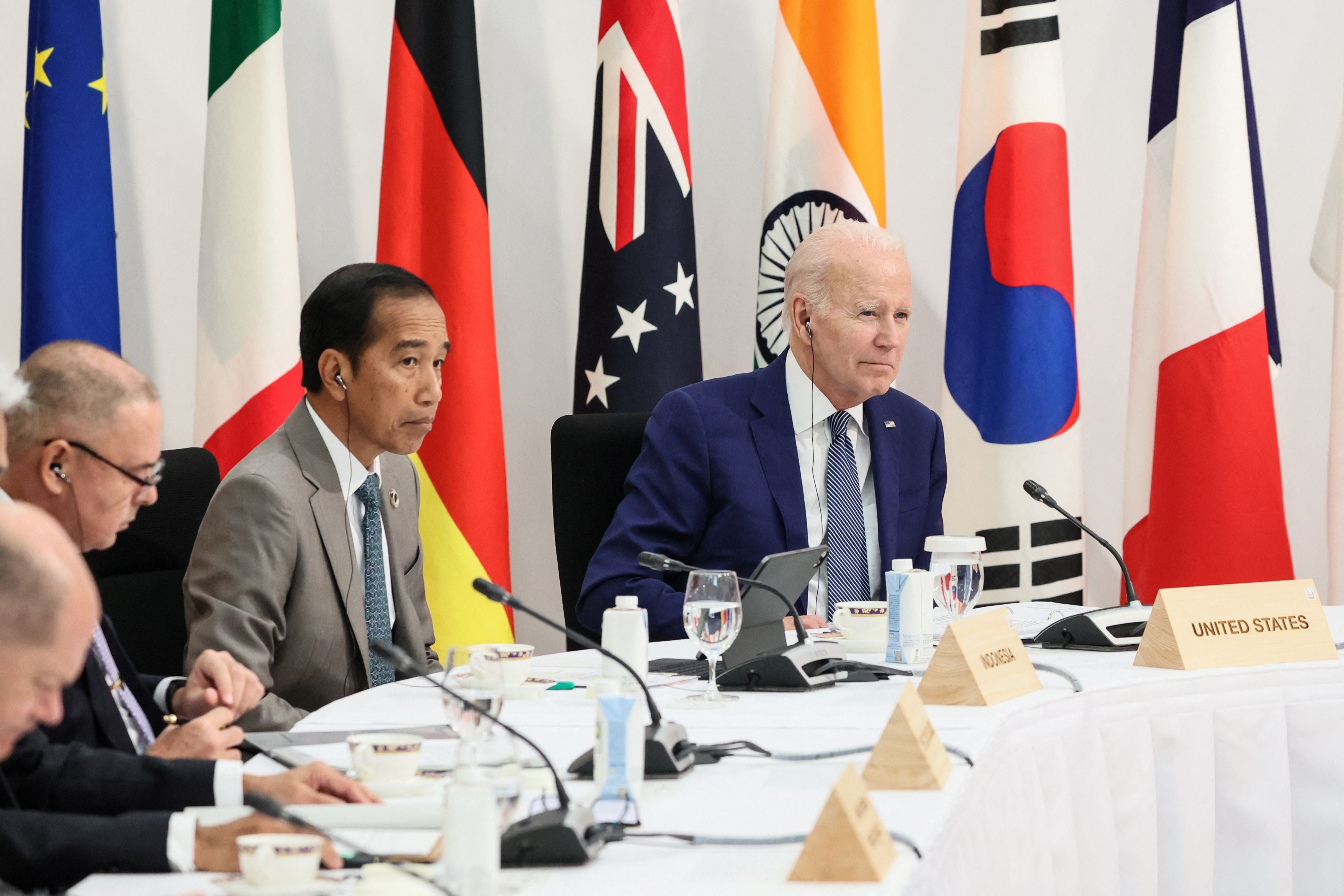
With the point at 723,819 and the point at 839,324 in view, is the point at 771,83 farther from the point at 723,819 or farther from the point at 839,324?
the point at 723,819

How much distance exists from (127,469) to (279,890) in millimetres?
890

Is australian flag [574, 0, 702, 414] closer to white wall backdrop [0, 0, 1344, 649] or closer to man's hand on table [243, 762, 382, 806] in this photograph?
white wall backdrop [0, 0, 1344, 649]

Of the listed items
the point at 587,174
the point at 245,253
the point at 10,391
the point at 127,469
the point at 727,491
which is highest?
the point at 587,174

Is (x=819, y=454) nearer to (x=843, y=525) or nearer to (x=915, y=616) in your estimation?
(x=843, y=525)

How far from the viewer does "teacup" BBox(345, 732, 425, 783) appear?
1.33m

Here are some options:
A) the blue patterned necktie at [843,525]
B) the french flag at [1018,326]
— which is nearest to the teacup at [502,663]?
the blue patterned necktie at [843,525]

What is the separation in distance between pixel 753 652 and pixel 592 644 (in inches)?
28.7

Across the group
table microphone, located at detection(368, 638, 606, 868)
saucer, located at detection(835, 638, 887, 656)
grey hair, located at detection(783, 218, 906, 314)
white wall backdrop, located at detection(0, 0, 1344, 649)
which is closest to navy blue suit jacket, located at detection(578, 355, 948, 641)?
grey hair, located at detection(783, 218, 906, 314)

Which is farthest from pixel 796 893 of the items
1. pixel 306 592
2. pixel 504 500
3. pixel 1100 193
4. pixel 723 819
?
pixel 1100 193

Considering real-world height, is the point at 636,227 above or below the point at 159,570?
above

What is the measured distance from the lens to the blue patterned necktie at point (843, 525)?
275cm

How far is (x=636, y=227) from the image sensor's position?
3.63 meters

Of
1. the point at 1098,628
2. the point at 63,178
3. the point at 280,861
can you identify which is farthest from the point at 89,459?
the point at 63,178

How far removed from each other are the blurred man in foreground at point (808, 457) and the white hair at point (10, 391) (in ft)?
4.11
